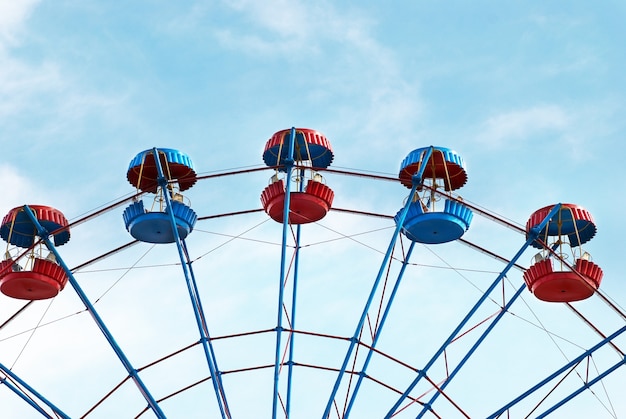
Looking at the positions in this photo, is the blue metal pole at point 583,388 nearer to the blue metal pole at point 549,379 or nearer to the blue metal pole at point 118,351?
the blue metal pole at point 549,379

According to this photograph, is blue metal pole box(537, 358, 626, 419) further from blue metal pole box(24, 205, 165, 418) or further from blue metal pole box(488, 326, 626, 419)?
blue metal pole box(24, 205, 165, 418)

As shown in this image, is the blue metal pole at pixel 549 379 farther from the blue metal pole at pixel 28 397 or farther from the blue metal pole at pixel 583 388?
the blue metal pole at pixel 28 397

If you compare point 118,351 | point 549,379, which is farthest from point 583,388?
point 118,351

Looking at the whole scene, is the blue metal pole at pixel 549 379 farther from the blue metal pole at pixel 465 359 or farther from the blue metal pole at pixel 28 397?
the blue metal pole at pixel 28 397

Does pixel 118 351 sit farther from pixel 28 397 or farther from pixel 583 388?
pixel 583 388

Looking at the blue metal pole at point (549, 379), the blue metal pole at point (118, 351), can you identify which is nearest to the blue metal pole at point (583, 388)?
the blue metal pole at point (549, 379)

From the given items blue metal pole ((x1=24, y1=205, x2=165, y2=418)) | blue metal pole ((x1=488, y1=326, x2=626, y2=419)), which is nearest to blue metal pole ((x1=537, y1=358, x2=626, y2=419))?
blue metal pole ((x1=488, y1=326, x2=626, y2=419))

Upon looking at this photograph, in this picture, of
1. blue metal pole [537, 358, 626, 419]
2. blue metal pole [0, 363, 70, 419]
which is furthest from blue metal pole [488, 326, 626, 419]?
blue metal pole [0, 363, 70, 419]

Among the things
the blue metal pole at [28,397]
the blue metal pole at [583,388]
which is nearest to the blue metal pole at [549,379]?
the blue metal pole at [583,388]

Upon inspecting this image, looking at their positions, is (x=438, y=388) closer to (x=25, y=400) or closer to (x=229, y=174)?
(x=229, y=174)

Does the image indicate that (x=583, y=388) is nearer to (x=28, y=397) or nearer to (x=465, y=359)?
(x=465, y=359)

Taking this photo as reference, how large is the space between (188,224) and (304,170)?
3.29m

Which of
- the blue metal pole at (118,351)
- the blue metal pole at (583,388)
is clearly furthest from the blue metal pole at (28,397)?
the blue metal pole at (583,388)

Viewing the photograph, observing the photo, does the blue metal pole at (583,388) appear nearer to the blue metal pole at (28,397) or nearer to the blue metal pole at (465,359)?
the blue metal pole at (465,359)
